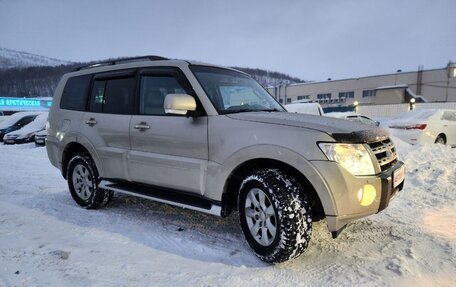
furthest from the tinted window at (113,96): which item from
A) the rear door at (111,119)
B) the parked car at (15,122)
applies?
the parked car at (15,122)

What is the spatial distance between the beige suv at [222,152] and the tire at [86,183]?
0.05ft

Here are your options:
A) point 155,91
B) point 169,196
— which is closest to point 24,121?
point 155,91

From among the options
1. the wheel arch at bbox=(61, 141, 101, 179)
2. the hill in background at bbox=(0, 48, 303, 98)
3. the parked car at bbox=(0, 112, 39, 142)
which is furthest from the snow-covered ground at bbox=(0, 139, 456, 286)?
the hill in background at bbox=(0, 48, 303, 98)

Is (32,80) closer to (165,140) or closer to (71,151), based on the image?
(71,151)

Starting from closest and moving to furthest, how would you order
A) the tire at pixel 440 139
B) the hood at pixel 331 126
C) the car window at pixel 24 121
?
the hood at pixel 331 126, the tire at pixel 440 139, the car window at pixel 24 121

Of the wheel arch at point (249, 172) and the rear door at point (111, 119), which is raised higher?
the rear door at point (111, 119)

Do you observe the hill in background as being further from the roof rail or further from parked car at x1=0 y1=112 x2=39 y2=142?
the roof rail

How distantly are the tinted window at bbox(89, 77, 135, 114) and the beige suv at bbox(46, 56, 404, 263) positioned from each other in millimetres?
16

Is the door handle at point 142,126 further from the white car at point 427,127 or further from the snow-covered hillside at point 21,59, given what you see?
the snow-covered hillside at point 21,59

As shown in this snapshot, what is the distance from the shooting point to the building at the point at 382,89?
44188mm

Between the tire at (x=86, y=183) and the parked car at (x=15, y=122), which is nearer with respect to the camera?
the tire at (x=86, y=183)

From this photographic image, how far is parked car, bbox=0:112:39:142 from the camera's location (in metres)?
18.2

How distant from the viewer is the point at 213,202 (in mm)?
3492

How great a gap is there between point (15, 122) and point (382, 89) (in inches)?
1606
